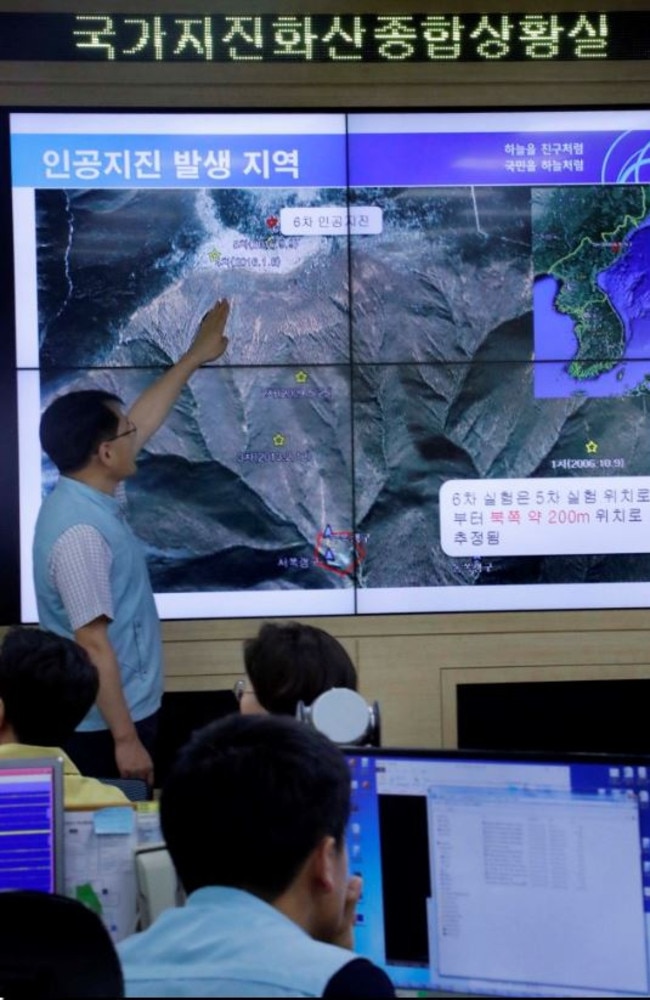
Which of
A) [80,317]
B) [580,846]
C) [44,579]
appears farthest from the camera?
[80,317]

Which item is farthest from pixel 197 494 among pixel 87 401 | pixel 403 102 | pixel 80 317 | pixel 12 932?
pixel 12 932

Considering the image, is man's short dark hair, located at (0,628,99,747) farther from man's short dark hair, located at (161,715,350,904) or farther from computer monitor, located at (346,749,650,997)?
man's short dark hair, located at (161,715,350,904)

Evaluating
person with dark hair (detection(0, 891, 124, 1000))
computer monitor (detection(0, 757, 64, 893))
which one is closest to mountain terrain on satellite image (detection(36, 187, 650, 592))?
computer monitor (detection(0, 757, 64, 893))

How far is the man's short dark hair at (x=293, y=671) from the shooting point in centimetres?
244

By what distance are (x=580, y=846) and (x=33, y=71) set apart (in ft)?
12.1

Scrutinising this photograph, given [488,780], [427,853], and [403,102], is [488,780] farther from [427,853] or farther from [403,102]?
[403,102]

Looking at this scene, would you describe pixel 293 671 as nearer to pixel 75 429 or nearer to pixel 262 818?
pixel 262 818

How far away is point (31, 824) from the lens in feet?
6.24

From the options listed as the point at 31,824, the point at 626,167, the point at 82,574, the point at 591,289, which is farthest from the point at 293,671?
the point at 626,167

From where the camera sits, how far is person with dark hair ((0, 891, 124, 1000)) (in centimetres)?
129

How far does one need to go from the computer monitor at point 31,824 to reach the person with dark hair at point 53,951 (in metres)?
0.56

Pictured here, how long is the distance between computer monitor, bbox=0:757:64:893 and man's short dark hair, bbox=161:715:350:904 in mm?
457

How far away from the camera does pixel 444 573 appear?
475 centimetres

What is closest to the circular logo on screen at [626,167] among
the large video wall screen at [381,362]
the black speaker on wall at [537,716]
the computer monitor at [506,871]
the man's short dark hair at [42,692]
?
the large video wall screen at [381,362]
